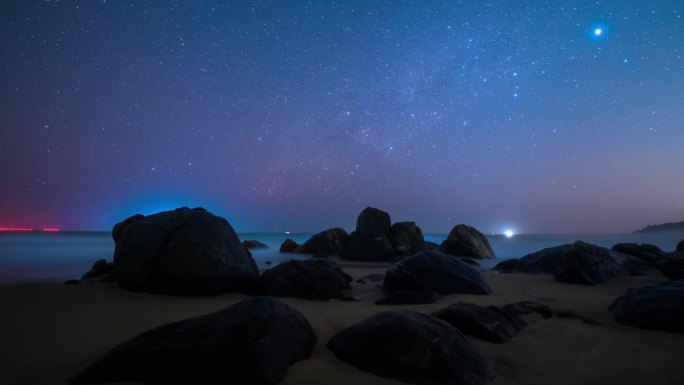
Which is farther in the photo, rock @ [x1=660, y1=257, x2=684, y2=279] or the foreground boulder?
rock @ [x1=660, y1=257, x2=684, y2=279]

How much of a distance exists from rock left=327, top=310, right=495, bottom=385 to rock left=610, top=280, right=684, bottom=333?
2363mm

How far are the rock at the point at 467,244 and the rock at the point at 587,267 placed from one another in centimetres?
966

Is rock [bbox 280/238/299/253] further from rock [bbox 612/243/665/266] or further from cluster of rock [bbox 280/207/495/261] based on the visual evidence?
rock [bbox 612/243/665/266]

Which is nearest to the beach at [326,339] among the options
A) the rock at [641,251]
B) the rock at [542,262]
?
the rock at [542,262]

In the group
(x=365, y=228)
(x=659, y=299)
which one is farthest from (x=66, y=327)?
(x=365, y=228)

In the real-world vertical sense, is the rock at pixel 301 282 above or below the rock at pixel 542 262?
above

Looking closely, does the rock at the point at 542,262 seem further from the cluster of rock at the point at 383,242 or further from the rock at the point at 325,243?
the rock at the point at 325,243

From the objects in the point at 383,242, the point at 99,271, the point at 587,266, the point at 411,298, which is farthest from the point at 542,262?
the point at 99,271

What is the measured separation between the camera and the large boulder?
16.4ft

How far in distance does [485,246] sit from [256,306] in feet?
57.3

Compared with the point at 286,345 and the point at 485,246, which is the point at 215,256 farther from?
the point at 485,246

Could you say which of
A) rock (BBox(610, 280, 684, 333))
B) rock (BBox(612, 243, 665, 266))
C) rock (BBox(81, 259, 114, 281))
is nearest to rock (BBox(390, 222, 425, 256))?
rock (BBox(612, 243, 665, 266))

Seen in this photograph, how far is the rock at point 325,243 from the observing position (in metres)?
19.9

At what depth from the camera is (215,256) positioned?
5.21m
